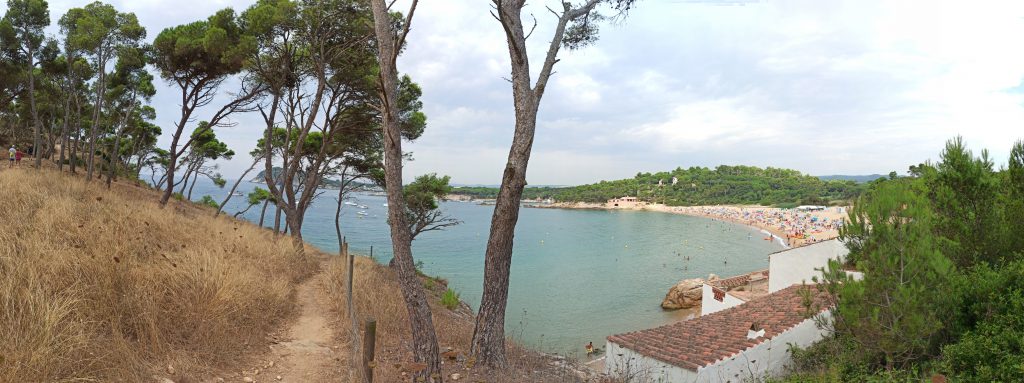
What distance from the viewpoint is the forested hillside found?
343ft

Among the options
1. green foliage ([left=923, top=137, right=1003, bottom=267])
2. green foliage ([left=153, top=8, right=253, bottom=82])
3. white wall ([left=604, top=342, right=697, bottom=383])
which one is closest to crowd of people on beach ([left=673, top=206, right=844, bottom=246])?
white wall ([left=604, top=342, right=697, bottom=383])

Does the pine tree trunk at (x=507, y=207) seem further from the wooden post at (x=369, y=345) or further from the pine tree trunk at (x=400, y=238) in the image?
the wooden post at (x=369, y=345)

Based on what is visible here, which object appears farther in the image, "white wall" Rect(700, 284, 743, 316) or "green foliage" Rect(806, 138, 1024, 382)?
"white wall" Rect(700, 284, 743, 316)

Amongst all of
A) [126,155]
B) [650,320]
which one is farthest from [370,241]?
[650,320]

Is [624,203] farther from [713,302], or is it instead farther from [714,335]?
[714,335]

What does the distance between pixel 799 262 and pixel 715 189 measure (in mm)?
111101

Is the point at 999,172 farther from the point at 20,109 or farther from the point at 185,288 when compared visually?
the point at 20,109

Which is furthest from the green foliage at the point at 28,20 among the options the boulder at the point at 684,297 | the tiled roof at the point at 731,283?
the boulder at the point at 684,297

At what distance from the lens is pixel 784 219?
71.7 meters

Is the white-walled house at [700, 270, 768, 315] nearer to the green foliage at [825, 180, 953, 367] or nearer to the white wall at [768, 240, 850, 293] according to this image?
the white wall at [768, 240, 850, 293]

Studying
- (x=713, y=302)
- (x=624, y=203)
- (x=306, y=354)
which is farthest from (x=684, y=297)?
(x=624, y=203)

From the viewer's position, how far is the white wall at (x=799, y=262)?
11.9m

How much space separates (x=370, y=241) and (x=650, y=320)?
2658 centimetres

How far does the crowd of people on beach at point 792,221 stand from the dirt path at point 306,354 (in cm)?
4607
